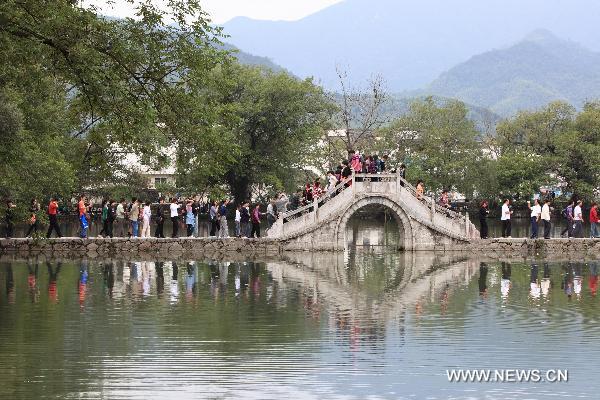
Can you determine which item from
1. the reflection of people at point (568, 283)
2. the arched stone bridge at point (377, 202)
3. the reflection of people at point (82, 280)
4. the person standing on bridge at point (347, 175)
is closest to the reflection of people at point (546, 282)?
the reflection of people at point (568, 283)

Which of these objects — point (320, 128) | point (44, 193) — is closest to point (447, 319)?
point (44, 193)

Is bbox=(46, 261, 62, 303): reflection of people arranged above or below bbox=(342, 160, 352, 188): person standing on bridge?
below

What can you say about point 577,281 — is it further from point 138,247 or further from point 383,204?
point 138,247

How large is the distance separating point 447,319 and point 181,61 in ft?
29.4

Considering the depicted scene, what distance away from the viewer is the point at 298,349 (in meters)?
20.1

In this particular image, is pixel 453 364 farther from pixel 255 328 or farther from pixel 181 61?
pixel 181 61

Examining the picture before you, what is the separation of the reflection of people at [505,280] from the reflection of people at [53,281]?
11.5 m

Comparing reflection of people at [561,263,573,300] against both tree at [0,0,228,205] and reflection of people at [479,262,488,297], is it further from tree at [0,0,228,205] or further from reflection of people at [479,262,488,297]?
tree at [0,0,228,205]

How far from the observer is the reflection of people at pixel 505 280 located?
96.9 ft

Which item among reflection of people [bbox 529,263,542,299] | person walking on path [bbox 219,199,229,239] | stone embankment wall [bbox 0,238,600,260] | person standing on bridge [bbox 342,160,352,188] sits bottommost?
reflection of people [bbox 529,263,542,299]

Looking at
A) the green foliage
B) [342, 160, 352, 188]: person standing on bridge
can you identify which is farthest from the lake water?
the green foliage

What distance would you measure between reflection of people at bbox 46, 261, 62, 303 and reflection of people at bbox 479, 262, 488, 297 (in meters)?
11.1

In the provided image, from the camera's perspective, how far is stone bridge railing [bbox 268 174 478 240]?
146 feet

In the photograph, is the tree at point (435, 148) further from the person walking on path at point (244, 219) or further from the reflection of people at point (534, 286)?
the reflection of people at point (534, 286)
